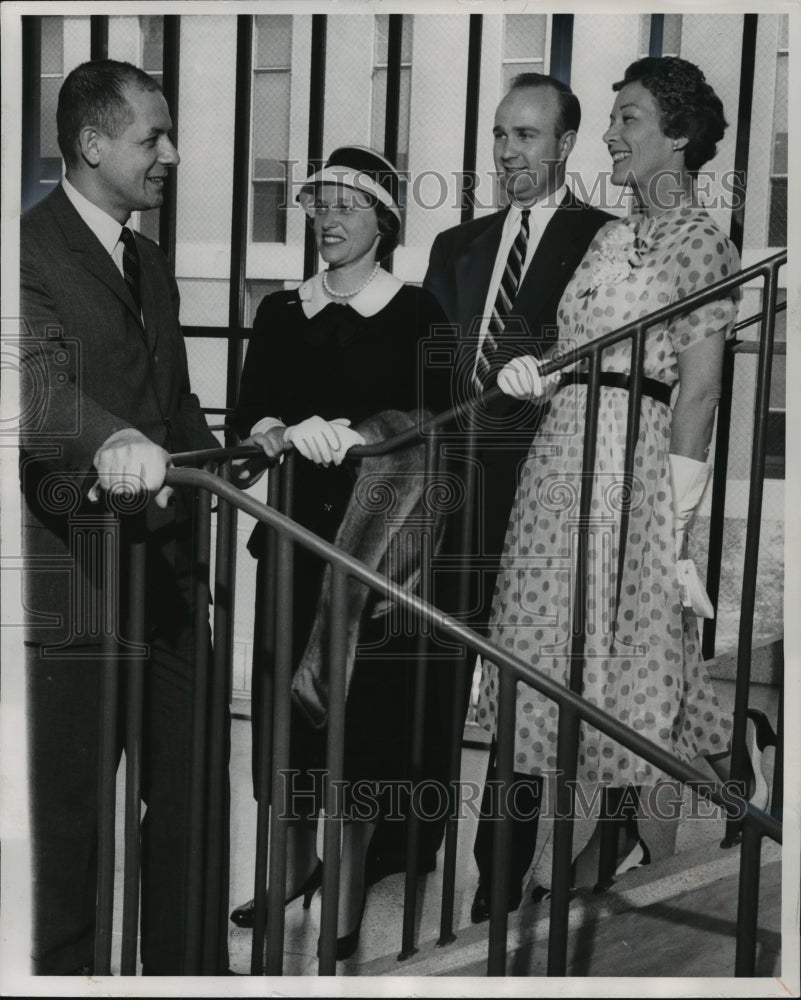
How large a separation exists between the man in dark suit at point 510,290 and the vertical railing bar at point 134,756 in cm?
70

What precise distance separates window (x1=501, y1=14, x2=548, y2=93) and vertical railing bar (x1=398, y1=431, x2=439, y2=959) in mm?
755

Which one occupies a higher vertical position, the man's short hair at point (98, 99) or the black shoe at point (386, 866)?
the man's short hair at point (98, 99)

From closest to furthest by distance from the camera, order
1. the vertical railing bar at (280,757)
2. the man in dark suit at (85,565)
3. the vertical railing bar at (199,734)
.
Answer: the vertical railing bar at (280,757), the vertical railing bar at (199,734), the man in dark suit at (85,565)

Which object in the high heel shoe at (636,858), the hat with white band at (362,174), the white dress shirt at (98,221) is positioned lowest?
the high heel shoe at (636,858)

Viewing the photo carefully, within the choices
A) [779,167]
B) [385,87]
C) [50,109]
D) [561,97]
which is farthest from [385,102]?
[779,167]

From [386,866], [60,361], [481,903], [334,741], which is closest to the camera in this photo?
[334,741]

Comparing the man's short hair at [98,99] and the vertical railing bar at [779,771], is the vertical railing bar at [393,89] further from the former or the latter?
the vertical railing bar at [779,771]

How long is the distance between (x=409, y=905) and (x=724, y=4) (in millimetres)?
1888

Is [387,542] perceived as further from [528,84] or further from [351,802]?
[528,84]

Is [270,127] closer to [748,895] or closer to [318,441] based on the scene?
[318,441]

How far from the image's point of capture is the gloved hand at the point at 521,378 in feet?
7.26

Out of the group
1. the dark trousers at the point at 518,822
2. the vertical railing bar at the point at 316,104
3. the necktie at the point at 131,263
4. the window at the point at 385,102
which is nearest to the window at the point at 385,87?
the window at the point at 385,102

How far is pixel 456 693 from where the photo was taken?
2.34m

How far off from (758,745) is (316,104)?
63.6 inches
